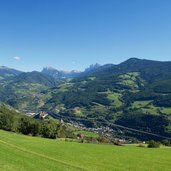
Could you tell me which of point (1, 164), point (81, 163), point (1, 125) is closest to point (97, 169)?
point (81, 163)

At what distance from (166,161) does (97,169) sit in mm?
24985

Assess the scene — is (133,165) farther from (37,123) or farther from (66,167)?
(37,123)

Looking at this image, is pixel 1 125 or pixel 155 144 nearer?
pixel 155 144

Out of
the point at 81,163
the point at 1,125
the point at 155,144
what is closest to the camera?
the point at 81,163

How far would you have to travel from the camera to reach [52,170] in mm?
48500

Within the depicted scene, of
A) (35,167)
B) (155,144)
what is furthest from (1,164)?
(155,144)

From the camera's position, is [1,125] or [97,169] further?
[1,125]

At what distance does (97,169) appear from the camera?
5712 cm

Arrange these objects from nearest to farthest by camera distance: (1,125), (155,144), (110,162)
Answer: (110,162) → (155,144) → (1,125)

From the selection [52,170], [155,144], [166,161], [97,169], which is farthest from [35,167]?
[155,144]

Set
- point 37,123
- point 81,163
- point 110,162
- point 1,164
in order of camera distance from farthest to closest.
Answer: point 37,123
point 110,162
point 81,163
point 1,164

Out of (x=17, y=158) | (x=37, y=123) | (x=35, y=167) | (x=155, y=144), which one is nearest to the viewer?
(x=35, y=167)

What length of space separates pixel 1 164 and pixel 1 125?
106222 mm

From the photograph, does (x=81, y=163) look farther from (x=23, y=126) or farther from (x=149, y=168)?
(x=23, y=126)
